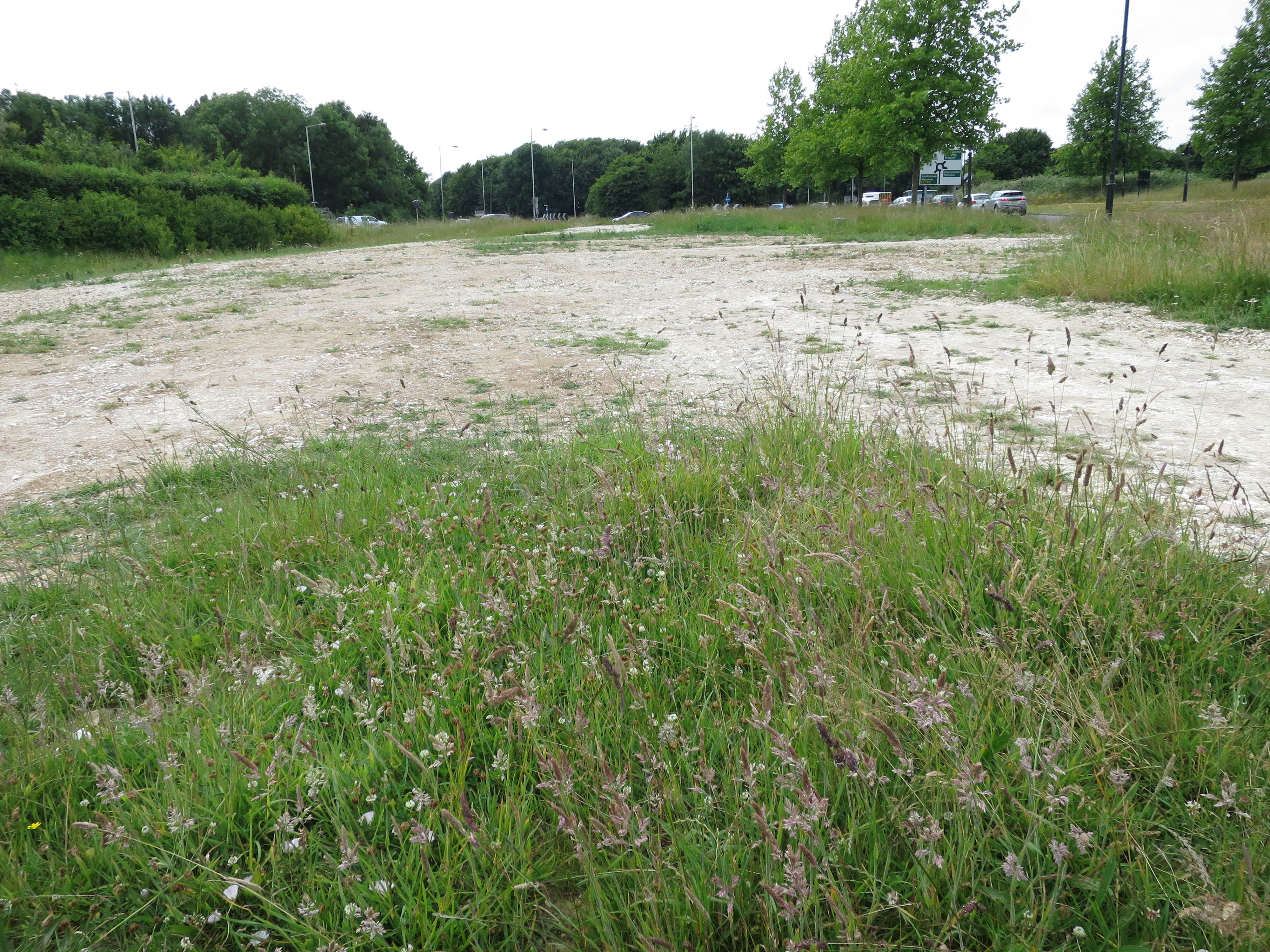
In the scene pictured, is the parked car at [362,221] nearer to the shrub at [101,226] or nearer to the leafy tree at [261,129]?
the leafy tree at [261,129]

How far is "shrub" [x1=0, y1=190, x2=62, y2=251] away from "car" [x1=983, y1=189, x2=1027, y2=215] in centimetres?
4094

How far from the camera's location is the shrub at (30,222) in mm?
20828

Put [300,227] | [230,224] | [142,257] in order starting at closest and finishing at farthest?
[142,257]
[230,224]
[300,227]

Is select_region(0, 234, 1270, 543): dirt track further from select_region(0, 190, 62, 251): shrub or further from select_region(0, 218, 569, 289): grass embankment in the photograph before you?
select_region(0, 190, 62, 251): shrub

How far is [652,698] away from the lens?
2141 mm

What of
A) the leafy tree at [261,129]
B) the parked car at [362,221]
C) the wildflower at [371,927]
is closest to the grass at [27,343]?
the wildflower at [371,927]

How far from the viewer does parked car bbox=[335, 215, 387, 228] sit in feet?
123

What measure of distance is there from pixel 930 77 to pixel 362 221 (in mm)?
41484

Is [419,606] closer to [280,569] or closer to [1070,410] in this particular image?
[280,569]

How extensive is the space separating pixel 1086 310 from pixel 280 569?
9619 mm

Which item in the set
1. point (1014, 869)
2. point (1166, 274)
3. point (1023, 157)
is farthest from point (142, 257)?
point (1023, 157)

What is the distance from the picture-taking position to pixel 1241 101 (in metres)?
39.8

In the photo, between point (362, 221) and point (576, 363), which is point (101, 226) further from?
point (362, 221)

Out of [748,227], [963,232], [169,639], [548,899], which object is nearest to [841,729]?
[548,899]
